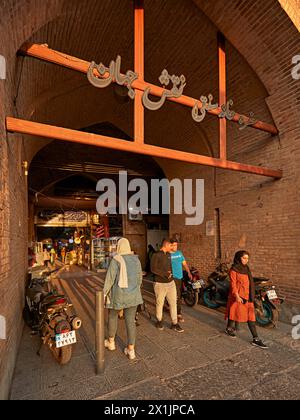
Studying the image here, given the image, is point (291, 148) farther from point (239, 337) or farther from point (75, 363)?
point (75, 363)

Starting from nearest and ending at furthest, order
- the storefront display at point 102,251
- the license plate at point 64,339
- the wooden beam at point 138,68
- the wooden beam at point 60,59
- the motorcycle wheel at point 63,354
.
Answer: the license plate at point 64,339 → the motorcycle wheel at point 63,354 → the wooden beam at point 60,59 → the wooden beam at point 138,68 → the storefront display at point 102,251

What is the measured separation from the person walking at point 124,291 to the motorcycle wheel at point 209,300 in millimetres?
3089

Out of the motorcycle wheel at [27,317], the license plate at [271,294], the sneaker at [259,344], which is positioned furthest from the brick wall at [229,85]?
the sneaker at [259,344]

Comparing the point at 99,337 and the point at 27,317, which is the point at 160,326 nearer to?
the point at 99,337

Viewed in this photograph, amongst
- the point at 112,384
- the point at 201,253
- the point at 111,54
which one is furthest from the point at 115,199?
the point at 112,384

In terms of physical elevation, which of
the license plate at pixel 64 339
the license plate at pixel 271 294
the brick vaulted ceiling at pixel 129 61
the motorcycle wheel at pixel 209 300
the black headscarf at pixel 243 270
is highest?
the brick vaulted ceiling at pixel 129 61

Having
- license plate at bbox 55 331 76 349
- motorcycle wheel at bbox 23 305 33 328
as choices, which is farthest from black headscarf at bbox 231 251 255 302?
motorcycle wheel at bbox 23 305 33 328

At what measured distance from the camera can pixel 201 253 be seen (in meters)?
7.63

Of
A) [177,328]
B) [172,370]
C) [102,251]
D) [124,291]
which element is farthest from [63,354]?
[102,251]

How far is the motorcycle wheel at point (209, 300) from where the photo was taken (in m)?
5.82

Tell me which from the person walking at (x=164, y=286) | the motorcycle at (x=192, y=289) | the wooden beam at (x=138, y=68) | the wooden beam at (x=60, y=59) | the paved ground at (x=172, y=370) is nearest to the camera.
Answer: the paved ground at (x=172, y=370)

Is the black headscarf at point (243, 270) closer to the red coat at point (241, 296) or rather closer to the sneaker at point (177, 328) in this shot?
the red coat at point (241, 296)

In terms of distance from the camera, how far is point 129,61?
6.23 metres

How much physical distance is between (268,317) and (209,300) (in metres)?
1.63
